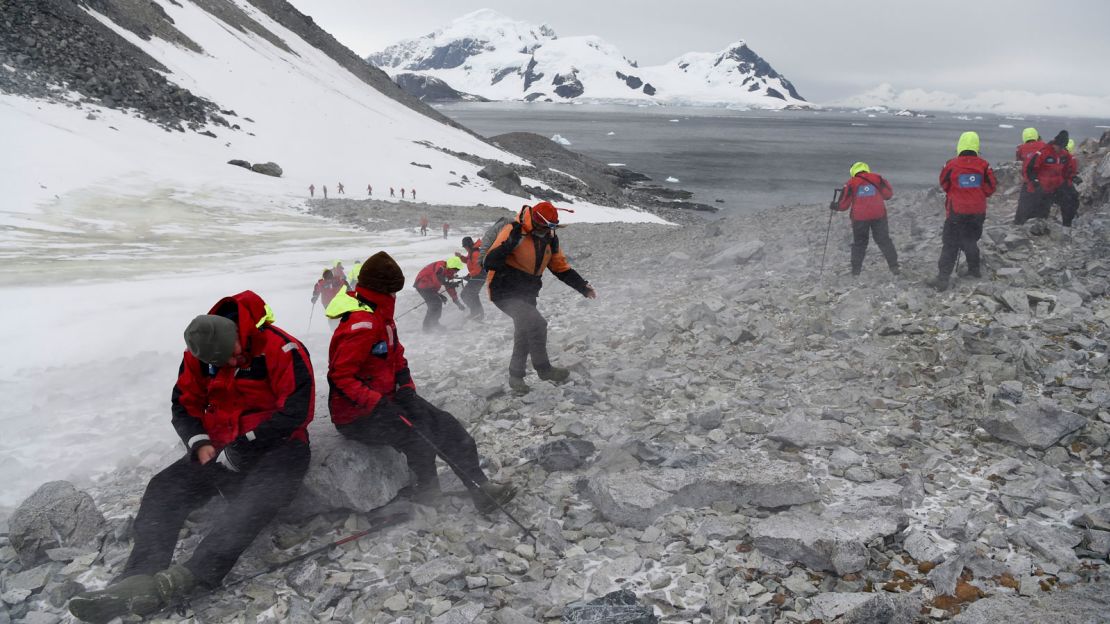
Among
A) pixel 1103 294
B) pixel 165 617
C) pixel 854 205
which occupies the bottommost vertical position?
pixel 165 617

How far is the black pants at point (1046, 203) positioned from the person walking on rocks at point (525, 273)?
976 centimetres

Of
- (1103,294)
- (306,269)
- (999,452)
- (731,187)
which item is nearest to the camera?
(999,452)

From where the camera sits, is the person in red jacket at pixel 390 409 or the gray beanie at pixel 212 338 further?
the person in red jacket at pixel 390 409

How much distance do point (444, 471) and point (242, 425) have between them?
5.38 ft

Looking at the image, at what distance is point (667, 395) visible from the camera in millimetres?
7000

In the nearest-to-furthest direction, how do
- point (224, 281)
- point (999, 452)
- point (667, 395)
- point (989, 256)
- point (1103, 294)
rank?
1. point (999, 452)
2. point (667, 395)
3. point (1103, 294)
4. point (989, 256)
5. point (224, 281)

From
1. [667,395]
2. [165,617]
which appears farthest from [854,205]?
[165,617]

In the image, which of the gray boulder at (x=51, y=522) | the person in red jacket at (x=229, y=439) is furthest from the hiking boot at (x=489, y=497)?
the gray boulder at (x=51, y=522)

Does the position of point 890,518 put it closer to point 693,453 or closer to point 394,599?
point 693,453

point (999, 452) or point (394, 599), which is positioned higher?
point (999, 452)

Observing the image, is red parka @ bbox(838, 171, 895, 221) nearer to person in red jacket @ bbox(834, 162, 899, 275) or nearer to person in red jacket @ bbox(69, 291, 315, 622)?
person in red jacket @ bbox(834, 162, 899, 275)

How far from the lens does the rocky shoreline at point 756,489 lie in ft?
12.6

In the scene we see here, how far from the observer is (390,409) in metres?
4.82

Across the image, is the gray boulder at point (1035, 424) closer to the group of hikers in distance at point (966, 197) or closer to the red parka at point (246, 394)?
the group of hikers in distance at point (966, 197)
